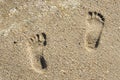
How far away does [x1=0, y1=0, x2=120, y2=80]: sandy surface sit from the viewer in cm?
203

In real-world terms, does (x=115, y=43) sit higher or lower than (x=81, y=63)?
higher

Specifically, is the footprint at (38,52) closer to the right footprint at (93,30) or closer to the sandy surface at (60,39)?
the sandy surface at (60,39)

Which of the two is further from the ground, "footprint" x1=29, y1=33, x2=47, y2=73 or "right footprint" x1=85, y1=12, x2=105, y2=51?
"right footprint" x1=85, y1=12, x2=105, y2=51

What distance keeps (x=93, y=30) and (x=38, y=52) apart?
1.29ft

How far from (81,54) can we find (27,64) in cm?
37

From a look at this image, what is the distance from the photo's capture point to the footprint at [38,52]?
204 cm

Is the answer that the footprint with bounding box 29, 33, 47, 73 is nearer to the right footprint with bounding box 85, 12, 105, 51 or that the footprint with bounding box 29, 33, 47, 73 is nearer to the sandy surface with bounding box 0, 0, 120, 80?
the sandy surface with bounding box 0, 0, 120, 80

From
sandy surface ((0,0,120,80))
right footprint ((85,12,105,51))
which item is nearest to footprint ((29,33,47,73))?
sandy surface ((0,0,120,80))

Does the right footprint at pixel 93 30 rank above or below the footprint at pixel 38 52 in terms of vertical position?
above

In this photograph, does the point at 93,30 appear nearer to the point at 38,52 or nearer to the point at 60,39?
the point at 60,39

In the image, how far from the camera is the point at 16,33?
2.04 metres

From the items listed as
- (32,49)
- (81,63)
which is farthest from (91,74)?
(32,49)

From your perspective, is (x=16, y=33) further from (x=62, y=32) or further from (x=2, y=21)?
(x=62, y=32)

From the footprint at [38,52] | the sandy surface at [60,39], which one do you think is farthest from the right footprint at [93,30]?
the footprint at [38,52]
